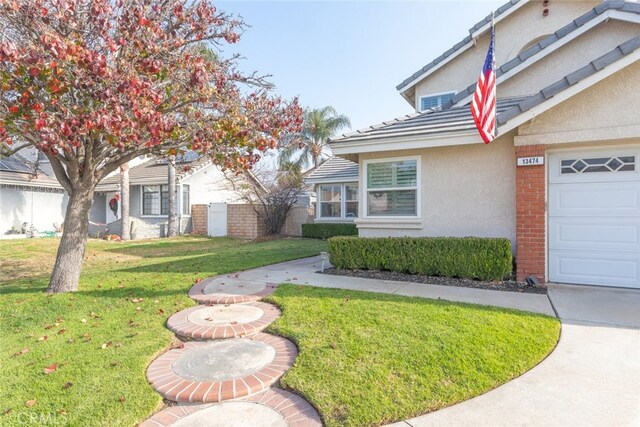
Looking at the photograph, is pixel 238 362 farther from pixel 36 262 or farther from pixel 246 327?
pixel 36 262

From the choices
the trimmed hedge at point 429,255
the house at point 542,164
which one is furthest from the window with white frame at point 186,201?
the trimmed hedge at point 429,255

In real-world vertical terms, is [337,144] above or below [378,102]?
below

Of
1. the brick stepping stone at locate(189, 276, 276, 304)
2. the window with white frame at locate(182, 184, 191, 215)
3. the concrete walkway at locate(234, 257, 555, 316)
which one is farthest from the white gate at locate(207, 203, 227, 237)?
the brick stepping stone at locate(189, 276, 276, 304)

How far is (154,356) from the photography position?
4230 millimetres

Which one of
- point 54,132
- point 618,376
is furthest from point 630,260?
point 54,132

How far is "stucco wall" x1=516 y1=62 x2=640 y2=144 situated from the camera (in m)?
6.61

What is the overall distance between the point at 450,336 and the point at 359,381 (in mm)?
1513

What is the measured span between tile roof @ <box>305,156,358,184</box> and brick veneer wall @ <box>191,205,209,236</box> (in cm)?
648

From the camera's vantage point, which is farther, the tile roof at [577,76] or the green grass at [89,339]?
the tile roof at [577,76]

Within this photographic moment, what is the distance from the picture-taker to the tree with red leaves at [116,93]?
15.5ft

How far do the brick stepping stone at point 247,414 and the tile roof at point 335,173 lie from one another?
1591cm

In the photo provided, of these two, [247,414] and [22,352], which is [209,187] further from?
[247,414]

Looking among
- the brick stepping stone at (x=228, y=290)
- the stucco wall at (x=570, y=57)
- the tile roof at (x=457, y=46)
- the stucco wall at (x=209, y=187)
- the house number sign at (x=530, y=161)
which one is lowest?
the brick stepping stone at (x=228, y=290)

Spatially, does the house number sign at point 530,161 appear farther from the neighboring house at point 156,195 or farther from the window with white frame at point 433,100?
the neighboring house at point 156,195
